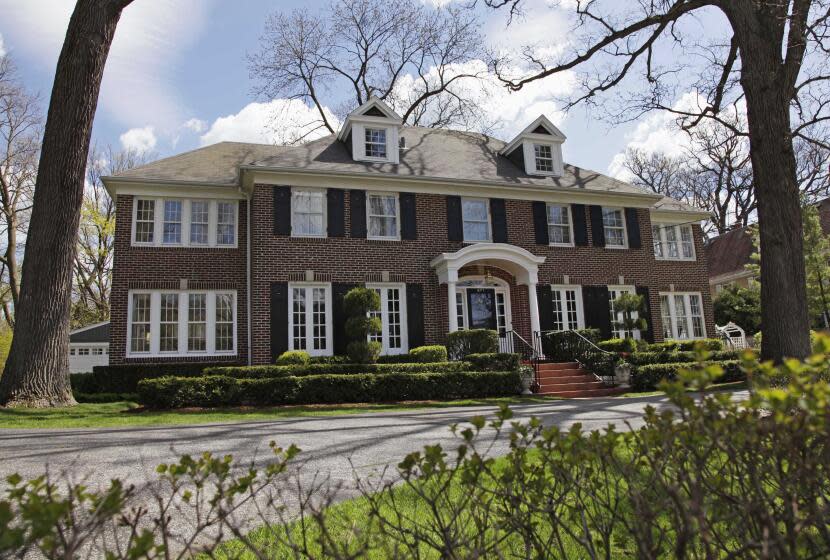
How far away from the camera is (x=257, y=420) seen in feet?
30.2

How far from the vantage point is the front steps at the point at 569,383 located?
14.1m

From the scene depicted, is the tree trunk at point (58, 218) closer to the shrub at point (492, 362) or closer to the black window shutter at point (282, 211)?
the black window shutter at point (282, 211)

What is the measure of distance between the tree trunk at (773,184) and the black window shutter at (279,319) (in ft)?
35.2

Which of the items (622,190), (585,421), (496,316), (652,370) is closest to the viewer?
(585,421)

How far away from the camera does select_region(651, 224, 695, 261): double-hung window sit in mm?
20734

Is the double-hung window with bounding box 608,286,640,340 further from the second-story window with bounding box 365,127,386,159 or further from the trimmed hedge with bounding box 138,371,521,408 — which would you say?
the second-story window with bounding box 365,127,386,159

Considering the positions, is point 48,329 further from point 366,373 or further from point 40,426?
point 366,373

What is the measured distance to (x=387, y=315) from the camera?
16.1 m

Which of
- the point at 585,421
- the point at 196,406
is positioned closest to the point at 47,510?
the point at 585,421

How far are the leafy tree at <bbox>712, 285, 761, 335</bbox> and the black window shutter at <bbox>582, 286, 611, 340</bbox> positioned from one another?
1096 centimetres

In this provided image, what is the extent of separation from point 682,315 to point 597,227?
4.89 metres

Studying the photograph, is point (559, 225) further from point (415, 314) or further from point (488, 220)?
point (415, 314)

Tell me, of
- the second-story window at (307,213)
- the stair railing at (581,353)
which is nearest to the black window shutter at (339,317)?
the second-story window at (307,213)

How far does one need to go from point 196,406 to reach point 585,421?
7621 mm
